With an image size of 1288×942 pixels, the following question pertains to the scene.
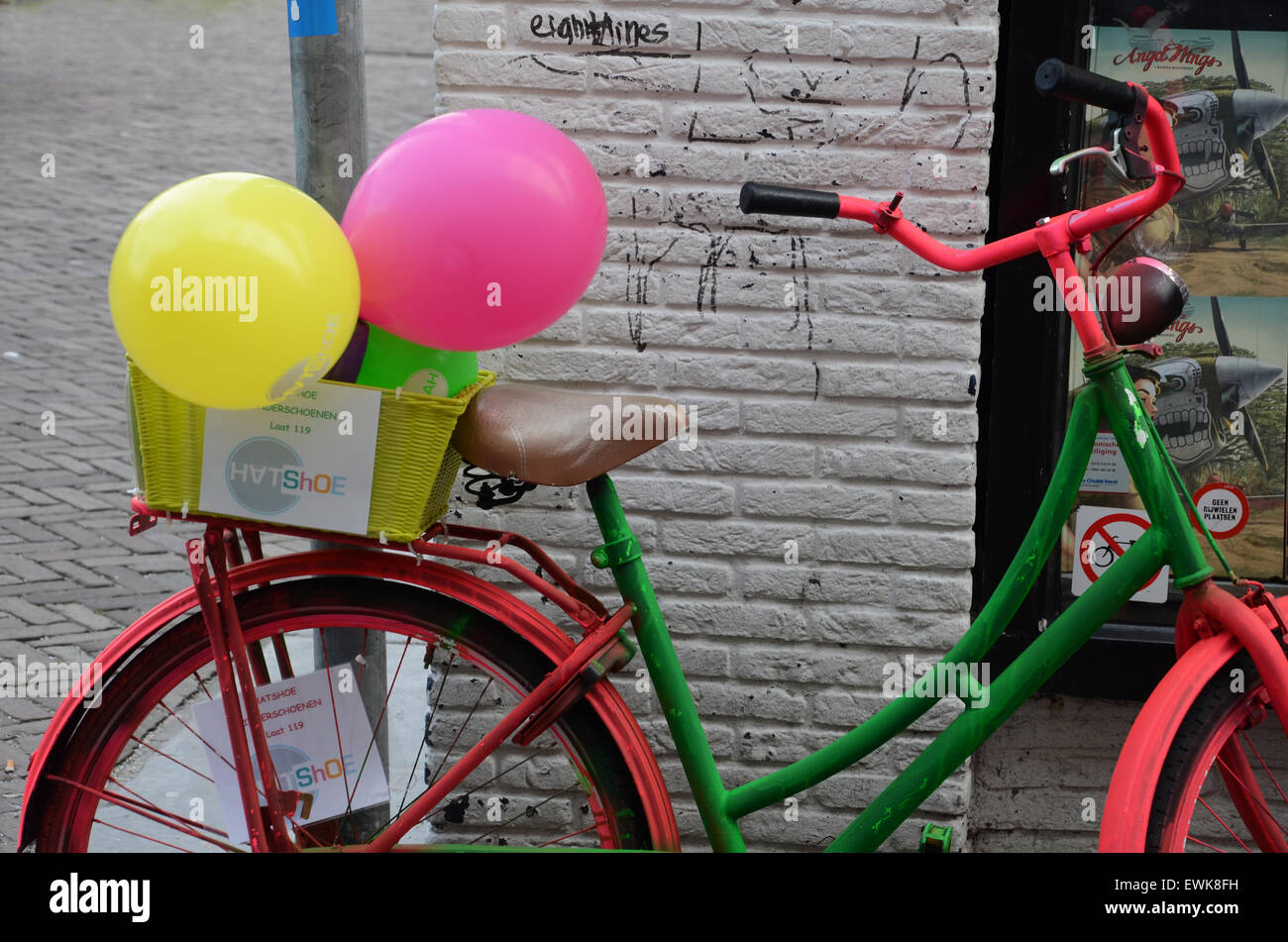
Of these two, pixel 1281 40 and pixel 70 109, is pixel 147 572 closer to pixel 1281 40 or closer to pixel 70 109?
pixel 1281 40

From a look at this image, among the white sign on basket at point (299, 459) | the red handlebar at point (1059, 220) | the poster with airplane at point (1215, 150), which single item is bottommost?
the white sign on basket at point (299, 459)

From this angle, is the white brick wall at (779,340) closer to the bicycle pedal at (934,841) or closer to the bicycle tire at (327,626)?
the bicycle pedal at (934,841)

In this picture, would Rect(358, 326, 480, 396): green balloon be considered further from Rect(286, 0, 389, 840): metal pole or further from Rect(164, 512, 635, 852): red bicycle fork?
Rect(286, 0, 389, 840): metal pole

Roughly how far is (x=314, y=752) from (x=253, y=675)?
0.23m

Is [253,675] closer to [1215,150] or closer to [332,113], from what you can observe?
[332,113]

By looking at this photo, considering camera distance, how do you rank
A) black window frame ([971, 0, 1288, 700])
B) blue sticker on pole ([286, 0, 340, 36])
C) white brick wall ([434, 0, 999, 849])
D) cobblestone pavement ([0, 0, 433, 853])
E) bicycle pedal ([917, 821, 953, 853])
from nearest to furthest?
bicycle pedal ([917, 821, 953, 853]), blue sticker on pole ([286, 0, 340, 36]), white brick wall ([434, 0, 999, 849]), black window frame ([971, 0, 1288, 700]), cobblestone pavement ([0, 0, 433, 853])

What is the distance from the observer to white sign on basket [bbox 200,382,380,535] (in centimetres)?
227

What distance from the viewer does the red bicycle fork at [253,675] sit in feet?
7.73

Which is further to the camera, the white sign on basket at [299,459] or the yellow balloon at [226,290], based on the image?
the white sign on basket at [299,459]

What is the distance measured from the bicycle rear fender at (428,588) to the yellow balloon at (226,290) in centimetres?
43

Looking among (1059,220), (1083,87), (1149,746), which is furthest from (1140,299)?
(1149,746)

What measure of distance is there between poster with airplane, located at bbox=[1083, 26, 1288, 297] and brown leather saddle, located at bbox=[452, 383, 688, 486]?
1.42 m

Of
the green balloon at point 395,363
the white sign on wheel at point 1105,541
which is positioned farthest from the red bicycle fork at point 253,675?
the white sign on wheel at point 1105,541

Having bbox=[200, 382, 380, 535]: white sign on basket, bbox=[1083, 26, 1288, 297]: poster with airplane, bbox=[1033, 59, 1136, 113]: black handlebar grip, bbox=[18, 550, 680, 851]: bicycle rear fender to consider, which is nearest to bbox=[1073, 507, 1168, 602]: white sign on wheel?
bbox=[1083, 26, 1288, 297]: poster with airplane
